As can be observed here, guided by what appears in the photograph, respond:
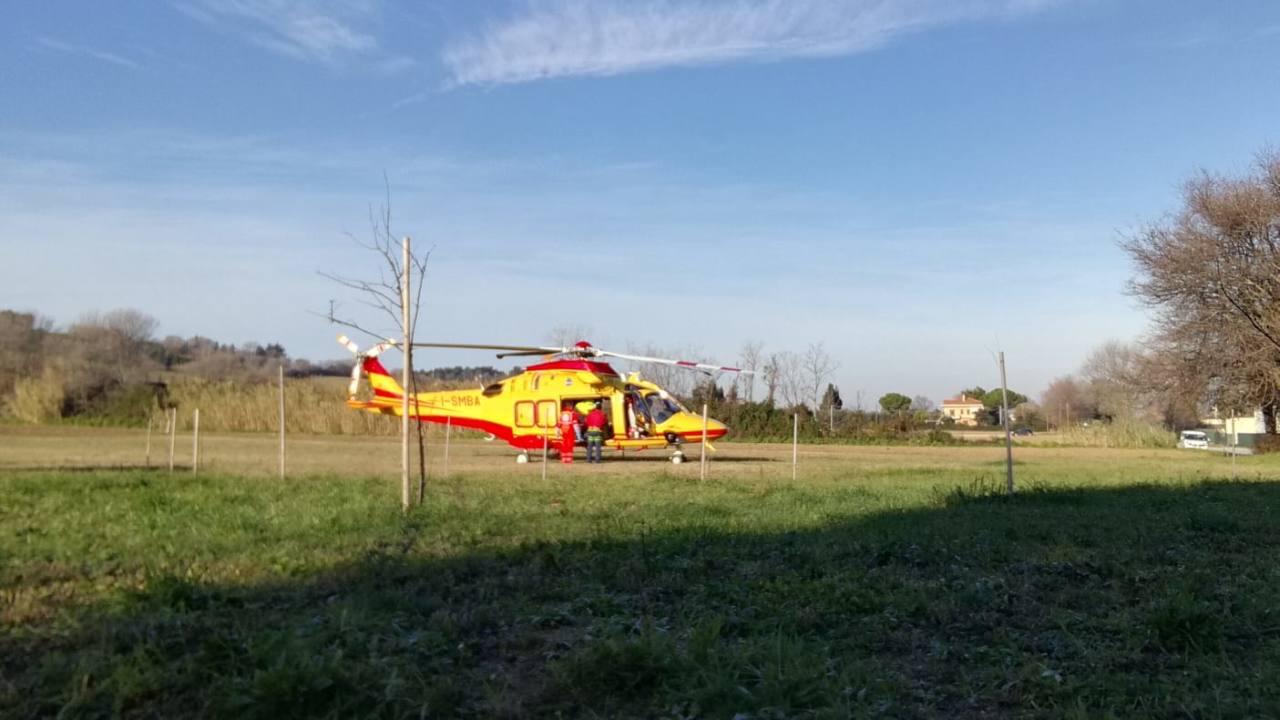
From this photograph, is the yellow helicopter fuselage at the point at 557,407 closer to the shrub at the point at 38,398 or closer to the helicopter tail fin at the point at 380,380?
the helicopter tail fin at the point at 380,380

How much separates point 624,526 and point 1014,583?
388cm

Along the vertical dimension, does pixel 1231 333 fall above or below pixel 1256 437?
above

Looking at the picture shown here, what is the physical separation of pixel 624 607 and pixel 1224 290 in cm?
3825

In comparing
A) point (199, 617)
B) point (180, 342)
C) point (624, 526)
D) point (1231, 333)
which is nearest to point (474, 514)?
point (624, 526)

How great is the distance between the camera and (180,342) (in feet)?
167

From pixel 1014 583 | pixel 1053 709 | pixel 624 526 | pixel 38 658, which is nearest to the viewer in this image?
pixel 1053 709

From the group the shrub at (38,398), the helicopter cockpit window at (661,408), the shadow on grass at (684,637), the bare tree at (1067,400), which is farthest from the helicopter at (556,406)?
the bare tree at (1067,400)

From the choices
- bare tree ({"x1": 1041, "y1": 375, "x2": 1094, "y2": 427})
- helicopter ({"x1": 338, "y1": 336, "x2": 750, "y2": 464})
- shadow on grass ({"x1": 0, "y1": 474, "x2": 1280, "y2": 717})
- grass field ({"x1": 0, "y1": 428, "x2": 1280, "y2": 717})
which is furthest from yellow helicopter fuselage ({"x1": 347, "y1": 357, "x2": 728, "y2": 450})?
bare tree ({"x1": 1041, "y1": 375, "x2": 1094, "y2": 427})

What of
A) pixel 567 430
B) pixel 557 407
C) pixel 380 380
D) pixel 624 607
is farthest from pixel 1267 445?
pixel 624 607

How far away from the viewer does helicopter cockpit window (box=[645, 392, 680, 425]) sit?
80.2 feet

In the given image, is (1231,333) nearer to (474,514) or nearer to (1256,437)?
(1256,437)

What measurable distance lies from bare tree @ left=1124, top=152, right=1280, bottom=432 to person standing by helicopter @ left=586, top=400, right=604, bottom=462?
26.3 meters

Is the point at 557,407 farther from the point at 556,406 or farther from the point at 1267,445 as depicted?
the point at 1267,445

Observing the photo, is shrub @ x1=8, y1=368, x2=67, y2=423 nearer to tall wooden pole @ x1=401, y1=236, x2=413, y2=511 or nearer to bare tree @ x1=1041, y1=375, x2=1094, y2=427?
tall wooden pole @ x1=401, y1=236, x2=413, y2=511
